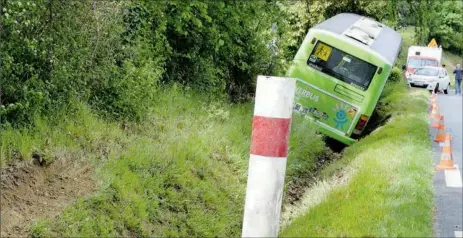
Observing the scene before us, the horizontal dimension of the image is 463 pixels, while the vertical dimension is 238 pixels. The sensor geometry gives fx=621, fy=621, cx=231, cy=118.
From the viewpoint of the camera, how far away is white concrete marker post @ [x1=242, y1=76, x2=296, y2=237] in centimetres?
333

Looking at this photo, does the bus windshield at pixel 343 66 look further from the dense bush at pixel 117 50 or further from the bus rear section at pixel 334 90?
the dense bush at pixel 117 50

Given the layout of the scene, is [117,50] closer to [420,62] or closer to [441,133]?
[441,133]

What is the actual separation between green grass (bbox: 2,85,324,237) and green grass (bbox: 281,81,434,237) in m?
0.99

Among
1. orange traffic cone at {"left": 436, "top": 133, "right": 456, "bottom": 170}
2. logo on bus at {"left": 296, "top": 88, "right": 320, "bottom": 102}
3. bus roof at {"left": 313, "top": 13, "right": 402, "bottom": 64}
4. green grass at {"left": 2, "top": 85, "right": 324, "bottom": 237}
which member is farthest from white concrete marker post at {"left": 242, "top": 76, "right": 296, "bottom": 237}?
bus roof at {"left": 313, "top": 13, "right": 402, "bottom": 64}

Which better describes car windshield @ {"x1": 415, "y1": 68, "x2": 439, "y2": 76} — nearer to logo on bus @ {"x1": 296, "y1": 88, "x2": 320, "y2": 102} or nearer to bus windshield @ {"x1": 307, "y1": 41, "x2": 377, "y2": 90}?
bus windshield @ {"x1": 307, "y1": 41, "x2": 377, "y2": 90}

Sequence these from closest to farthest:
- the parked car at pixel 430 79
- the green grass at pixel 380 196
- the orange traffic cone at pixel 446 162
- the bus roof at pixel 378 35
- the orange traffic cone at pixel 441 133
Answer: the green grass at pixel 380 196, the orange traffic cone at pixel 446 162, the orange traffic cone at pixel 441 133, the bus roof at pixel 378 35, the parked car at pixel 430 79

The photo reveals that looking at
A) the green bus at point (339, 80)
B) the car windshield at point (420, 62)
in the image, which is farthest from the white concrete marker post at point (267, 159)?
the car windshield at point (420, 62)

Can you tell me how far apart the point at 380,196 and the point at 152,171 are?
2.59m

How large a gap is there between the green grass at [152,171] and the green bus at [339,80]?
5.20 meters

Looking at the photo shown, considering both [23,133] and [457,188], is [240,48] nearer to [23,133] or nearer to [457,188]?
[457,188]

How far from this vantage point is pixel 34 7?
6.15 metres

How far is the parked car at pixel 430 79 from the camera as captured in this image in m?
31.0

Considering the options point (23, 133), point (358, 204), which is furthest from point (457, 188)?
point (23, 133)

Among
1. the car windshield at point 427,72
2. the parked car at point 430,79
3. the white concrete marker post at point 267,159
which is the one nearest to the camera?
the white concrete marker post at point 267,159
